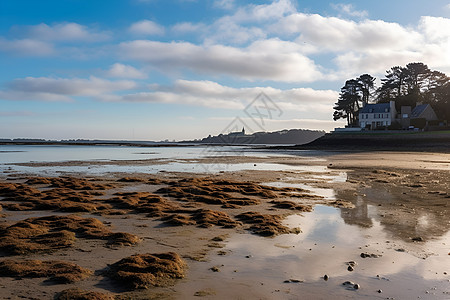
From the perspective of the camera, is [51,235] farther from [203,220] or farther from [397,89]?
[397,89]

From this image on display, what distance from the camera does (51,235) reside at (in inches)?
341

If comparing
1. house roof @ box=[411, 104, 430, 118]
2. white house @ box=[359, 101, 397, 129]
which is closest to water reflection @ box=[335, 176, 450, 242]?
house roof @ box=[411, 104, 430, 118]

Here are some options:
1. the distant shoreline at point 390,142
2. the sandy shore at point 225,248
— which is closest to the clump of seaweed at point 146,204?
the sandy shore at point 225,248

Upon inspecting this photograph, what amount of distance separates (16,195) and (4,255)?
9.52 meters

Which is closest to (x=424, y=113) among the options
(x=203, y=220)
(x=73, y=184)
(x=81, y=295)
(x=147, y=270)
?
(x=73, y=184)

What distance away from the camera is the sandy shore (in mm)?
5754

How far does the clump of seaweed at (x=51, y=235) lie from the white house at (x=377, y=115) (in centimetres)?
9120

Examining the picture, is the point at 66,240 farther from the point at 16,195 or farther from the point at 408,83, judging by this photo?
the point at 408,83

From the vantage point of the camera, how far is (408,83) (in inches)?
4018

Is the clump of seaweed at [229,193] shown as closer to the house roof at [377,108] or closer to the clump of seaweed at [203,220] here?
the clump of seaweed at [203,220]

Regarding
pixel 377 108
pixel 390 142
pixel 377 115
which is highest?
pixel 377 108

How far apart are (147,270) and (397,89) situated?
116m

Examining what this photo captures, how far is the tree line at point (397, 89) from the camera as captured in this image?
93.9 meters

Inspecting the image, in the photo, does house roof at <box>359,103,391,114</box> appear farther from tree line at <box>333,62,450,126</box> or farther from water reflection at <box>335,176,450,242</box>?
water reflection at <box>335,176,450,242</box>
